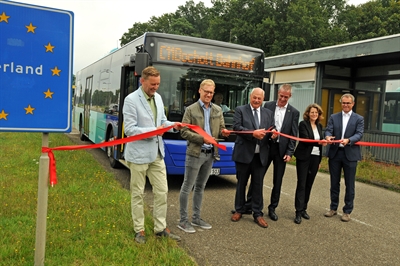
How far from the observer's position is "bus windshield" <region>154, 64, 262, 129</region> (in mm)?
6699

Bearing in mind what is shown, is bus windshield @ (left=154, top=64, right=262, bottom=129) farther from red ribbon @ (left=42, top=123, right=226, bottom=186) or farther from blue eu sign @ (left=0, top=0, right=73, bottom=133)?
blue eu sign @ (left=0, top=0, right=73, bottom=133)

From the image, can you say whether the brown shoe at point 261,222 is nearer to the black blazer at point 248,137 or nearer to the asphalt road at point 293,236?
the asphalt road at point 293,236

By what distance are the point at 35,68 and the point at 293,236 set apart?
3709mm

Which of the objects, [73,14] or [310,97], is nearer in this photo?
[73,14]

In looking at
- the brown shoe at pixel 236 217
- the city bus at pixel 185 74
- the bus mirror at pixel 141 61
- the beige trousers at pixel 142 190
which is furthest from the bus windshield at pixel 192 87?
the beige trousers at pixel 142 190

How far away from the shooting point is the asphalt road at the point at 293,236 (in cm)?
402

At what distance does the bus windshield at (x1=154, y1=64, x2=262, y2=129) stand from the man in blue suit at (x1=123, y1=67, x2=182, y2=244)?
248cm

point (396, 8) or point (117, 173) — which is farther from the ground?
point (396, 8)

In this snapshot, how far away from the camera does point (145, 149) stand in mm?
3979

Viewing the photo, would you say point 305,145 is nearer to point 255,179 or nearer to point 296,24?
point 255,179

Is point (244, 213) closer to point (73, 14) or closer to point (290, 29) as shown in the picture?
point (73, 14)

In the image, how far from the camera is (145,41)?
663 centimetres

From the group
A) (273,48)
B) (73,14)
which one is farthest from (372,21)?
(73,14)

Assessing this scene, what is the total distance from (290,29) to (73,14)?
36950 millimetres
